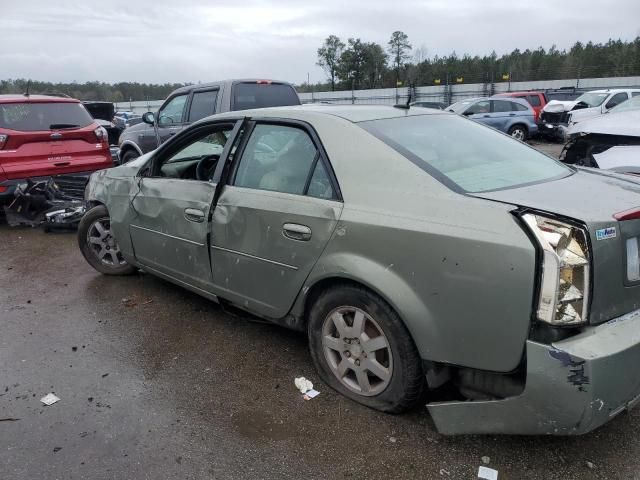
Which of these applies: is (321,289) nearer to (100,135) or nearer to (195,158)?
(195,158)

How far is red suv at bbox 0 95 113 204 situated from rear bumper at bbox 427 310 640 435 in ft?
22.8

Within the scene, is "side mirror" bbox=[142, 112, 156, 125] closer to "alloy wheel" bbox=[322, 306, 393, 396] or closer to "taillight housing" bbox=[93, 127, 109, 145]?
"taillight housing" bbox=[93, 127, 109, 145]

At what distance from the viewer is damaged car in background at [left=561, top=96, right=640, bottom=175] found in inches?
224

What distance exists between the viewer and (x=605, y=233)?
6.82 feet

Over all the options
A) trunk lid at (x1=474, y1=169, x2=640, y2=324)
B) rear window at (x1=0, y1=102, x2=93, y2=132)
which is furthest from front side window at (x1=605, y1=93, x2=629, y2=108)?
trunk lid at (x1=474, y1=169, x2=640, y2=324)

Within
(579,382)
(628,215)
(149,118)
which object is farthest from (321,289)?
(149,118)

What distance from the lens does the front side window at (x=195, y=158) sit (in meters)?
3.82

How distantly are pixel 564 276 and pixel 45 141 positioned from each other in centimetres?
729

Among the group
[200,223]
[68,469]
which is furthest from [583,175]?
[68,469]

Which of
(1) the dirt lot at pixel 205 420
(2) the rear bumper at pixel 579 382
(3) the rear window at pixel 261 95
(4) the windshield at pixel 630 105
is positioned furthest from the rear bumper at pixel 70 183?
(4) the windshield at pixel 630 105

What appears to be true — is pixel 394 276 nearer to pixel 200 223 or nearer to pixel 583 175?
pixel 583 175

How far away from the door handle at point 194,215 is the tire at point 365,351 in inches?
42.7

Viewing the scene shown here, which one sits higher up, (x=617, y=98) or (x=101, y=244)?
(x=617, y=98)

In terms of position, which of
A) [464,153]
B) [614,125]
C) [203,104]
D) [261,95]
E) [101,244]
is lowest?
[101,244]
